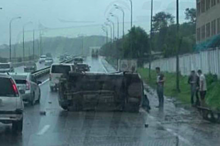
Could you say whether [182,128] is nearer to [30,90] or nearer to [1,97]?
[1,97]

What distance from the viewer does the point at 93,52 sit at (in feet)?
544

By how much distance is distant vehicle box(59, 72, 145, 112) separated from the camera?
26547mm

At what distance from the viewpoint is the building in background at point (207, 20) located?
2451 inches

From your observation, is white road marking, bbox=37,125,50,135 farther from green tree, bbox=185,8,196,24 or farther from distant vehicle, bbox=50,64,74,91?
green tree, bbox=185,8,196,24

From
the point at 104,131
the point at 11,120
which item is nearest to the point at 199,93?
the point at 104,131

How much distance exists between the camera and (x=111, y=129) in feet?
62.4

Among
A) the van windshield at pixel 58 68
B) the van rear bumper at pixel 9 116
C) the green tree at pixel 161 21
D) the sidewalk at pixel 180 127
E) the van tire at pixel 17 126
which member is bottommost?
the sidewalk at pixel 180 127

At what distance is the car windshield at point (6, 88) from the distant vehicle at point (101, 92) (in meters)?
8.80

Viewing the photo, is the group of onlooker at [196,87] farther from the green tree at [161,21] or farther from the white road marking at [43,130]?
the green tree at [161,21]

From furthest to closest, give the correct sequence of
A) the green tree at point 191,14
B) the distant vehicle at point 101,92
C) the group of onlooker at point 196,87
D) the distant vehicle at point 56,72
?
the green tree at point 191,14 < the distant vehicle at point 56,72 < the group of onlooker at point 196,87 < the distant vehicle at point 101,92

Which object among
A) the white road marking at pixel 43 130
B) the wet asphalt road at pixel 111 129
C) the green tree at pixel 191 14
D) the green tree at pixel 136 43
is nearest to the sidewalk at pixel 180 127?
the wet asphalt road at pixel 111 129

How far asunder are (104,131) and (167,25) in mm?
103236

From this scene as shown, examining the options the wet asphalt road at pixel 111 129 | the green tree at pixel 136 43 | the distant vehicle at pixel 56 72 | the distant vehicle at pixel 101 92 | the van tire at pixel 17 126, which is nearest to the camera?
the wet asphalt road at pixel 111 129

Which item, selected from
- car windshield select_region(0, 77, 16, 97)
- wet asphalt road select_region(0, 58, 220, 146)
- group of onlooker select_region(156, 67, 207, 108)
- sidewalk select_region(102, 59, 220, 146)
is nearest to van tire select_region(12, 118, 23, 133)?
wet asphalt road select_region(0, 58, 220, 146)
